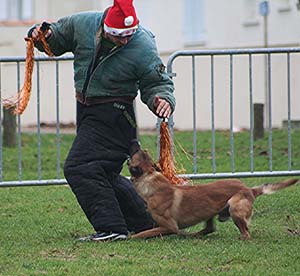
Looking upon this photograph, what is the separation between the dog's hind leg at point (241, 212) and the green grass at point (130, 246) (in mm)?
117

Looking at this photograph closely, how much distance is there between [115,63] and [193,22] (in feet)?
53.6

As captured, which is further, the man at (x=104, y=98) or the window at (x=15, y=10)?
the window at (x=15, y=10)

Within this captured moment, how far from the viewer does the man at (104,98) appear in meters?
8.70

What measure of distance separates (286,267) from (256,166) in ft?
21.5

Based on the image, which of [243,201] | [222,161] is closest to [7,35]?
[222,161]

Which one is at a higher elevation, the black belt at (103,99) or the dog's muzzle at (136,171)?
the black belt at (103,99)

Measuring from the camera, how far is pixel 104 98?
8.81 metres

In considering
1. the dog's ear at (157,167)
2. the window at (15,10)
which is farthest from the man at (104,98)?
the window at (15,10)

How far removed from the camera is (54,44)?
8.95 meters

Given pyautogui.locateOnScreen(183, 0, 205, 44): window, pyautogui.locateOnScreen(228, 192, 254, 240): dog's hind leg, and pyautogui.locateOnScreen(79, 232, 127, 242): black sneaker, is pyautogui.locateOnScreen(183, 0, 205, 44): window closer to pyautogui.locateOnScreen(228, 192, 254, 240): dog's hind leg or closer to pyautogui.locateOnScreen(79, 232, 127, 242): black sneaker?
pyautogui.locateOnScreen(228, 192, 254, 240): dog's hind leg

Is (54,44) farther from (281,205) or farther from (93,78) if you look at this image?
(281,205)

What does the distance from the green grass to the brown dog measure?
0.50 feet

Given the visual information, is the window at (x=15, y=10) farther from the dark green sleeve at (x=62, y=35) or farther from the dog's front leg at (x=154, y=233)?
the dog's front leg at (x=154, y=233)

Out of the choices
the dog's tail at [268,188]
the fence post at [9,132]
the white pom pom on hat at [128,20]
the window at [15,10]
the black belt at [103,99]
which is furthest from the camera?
the window at [15,10]
